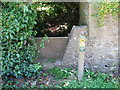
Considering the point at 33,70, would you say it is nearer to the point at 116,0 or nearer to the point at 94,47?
the point at 94,47

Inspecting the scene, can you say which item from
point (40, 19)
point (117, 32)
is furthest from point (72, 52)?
point (40, 19)

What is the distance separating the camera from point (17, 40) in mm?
3246

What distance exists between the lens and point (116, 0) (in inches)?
137

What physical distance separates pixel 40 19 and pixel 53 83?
345 cm

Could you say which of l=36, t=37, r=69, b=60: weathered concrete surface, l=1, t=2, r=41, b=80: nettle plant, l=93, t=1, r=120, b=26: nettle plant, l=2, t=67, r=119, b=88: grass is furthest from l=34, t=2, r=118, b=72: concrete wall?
l=1, t=2, r=41, b=80: nettle plant

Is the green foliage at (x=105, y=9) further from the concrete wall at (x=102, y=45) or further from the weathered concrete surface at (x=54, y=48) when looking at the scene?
the weathered concrete surface at (x=54, y=48)

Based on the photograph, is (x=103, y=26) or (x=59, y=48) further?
(x=59, y=48)

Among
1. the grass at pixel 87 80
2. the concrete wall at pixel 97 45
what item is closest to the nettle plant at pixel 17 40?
the grass at pixel 87 80

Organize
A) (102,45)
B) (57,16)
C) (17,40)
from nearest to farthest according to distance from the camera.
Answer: (17,40) < (102,45) < (57,16)

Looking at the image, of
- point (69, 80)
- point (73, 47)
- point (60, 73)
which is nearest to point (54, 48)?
point (73, 47)

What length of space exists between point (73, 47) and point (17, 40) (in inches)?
61.3

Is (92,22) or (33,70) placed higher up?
(92,22)

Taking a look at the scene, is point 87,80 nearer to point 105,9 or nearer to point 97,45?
point 97,45

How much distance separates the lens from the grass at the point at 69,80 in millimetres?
3266
